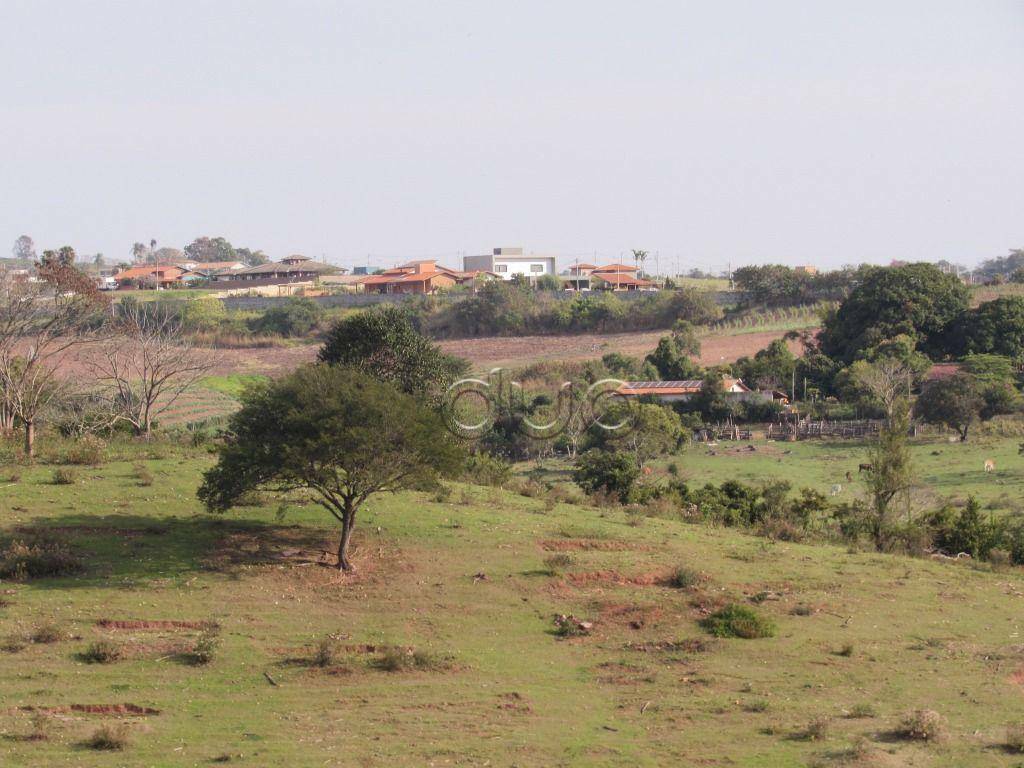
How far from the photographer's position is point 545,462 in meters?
44.1

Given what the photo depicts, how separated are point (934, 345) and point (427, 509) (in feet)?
142

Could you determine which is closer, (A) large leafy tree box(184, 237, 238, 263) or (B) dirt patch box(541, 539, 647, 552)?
(B) dirt patch box(541, 539, 647, 552)

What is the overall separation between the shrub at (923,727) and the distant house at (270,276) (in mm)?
102578

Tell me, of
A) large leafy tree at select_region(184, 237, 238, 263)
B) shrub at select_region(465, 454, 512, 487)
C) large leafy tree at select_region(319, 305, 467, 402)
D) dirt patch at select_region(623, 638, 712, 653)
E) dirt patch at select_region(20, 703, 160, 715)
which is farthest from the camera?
large leafy tree at select_region(184, 237, 238, 263)

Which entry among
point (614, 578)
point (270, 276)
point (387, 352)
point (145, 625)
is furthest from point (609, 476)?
point (270, 276)

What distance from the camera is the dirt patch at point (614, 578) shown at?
2059cm

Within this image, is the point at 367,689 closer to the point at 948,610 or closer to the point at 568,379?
the point at 948,610

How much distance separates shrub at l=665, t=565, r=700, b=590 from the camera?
20641mm

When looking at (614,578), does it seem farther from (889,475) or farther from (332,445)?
(889,475)

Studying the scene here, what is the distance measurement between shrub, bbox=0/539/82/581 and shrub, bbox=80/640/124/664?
3.46 meters

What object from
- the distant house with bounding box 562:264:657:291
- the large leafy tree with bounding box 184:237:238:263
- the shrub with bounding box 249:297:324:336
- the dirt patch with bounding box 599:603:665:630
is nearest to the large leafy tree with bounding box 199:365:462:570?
the dirt patch with bounding box 599:603:665:630

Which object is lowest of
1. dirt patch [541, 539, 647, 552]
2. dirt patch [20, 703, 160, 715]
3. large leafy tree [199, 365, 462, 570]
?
dirt patch [20, 703, 160, 715]

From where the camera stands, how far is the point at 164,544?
2058 cm

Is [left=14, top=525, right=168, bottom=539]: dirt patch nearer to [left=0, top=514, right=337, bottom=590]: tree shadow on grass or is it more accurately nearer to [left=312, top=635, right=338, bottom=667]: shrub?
[left=0, top=514, right=337, bottom=590]: tree shadow on grass
